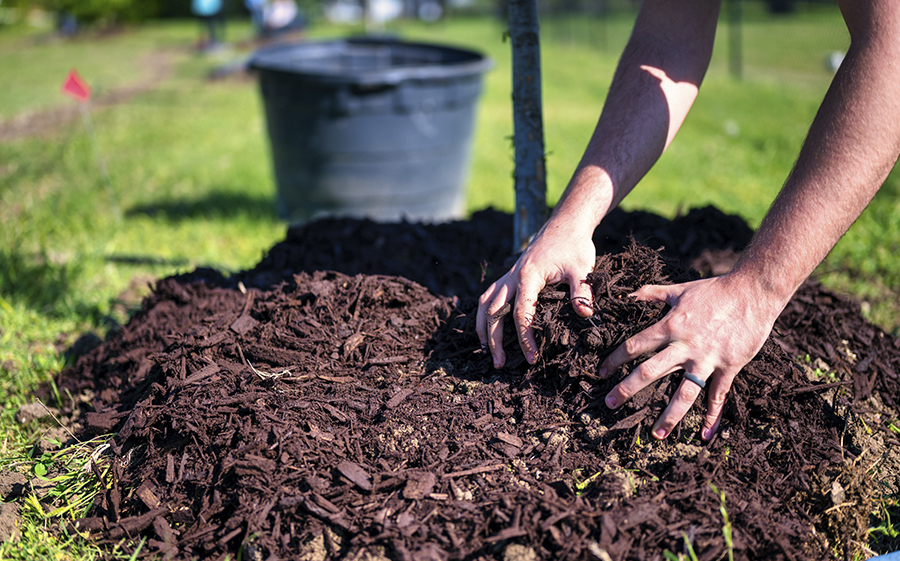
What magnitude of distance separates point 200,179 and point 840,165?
5.98 metres

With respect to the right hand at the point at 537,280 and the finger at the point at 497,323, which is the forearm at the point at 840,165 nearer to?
the right hand at the point at 537,280

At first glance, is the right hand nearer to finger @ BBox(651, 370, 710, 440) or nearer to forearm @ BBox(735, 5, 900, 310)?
finger @ BBox(651, 370, 710, 440)

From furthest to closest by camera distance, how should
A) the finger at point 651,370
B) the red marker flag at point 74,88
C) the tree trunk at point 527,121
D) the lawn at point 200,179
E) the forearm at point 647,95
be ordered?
the red marker flag at point 74,88, the lawn at point 200,179, the tree trunk at point 527,121, the forearm at point 647,95, the finger at point 651,370

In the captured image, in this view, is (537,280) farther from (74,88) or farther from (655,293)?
(74,88)

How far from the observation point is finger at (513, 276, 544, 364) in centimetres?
181

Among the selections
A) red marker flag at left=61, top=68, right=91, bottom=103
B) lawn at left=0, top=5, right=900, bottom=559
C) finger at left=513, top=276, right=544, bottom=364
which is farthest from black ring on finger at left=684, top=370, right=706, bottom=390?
red marker flag at left=61, top=68, right=91, bottom=103

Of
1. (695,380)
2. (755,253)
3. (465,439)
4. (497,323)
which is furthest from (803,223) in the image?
(465,439)

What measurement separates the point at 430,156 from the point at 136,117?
7.18m

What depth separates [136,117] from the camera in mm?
9555

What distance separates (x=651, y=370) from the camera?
1.60m

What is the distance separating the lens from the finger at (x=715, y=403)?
1627 millimetres

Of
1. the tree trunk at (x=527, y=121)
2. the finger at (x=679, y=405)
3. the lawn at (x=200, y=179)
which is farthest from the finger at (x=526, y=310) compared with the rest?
the lawn at (x=200, y=179)

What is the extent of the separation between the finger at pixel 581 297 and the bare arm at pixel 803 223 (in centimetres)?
20

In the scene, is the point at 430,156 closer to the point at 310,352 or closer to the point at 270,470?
the point at 310,352
